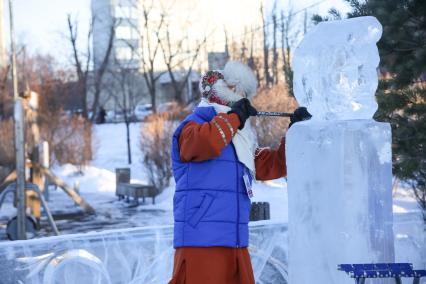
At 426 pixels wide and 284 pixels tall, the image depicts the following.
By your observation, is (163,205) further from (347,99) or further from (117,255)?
(347,99)

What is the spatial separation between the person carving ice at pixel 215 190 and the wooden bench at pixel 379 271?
0.70 metres

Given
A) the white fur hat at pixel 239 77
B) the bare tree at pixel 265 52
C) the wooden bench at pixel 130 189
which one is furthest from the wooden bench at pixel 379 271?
the bare tree at pixel 265 52

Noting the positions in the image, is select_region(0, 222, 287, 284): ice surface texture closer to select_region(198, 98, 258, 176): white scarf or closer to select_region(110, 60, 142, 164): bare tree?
select_region(198, 98, 258, 176): white scarf

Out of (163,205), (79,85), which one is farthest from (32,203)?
(79,85)

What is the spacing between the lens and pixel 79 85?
3083 centimetres

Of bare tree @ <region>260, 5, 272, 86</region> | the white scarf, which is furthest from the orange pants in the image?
bare tree @ <region>260, 5, 272, 86</region>

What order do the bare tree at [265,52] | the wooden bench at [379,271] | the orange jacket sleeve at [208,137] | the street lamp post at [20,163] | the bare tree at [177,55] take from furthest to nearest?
the bare tree at [177,55] → the bare tree at [265,52] → the street lamp post at [20,163] → the orange jacket sleeve at [208,137] → the wooden bench at [379,271]

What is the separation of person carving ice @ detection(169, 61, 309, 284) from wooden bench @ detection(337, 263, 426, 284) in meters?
0.70

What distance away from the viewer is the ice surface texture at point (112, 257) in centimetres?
356

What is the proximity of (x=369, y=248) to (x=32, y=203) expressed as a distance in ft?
29.0

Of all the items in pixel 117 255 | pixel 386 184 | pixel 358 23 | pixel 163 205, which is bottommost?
pixel 163 205

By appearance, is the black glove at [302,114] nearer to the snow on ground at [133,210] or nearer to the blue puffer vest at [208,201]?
the blue puffer vest at [208,201]

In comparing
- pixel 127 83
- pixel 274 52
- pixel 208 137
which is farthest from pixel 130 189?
pixel 127 83

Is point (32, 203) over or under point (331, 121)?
under
